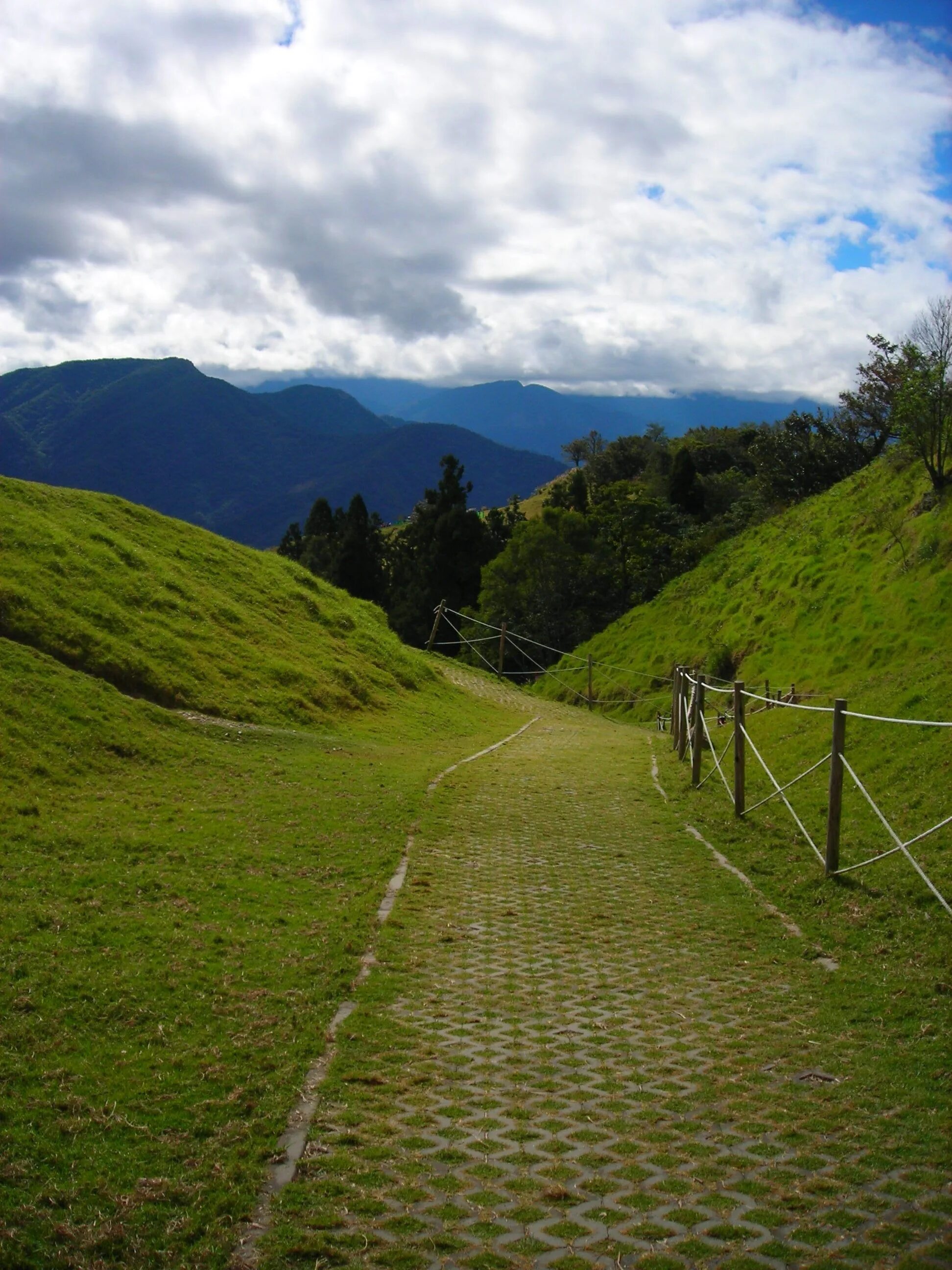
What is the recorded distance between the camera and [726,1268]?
398 cm

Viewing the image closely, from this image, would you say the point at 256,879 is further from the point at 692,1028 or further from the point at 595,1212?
the point at 595,1212

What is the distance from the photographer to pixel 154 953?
7582 millimetres

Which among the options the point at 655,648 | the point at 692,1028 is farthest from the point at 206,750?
the point at 655,648

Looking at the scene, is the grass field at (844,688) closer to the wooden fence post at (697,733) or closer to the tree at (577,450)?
the wooden fence post at (697,733)

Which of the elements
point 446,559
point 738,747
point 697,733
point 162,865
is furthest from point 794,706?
point 446,559

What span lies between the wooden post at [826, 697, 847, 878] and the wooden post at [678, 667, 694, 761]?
9.57 m

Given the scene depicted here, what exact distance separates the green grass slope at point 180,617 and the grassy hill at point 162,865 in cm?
7

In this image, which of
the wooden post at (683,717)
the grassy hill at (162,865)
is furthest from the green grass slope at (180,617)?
the wooden post at (683,717)

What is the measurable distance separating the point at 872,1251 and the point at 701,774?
1370cm

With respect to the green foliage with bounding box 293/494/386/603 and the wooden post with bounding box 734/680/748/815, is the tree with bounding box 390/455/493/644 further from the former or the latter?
the wooden post with bounding box 734/680/748/815

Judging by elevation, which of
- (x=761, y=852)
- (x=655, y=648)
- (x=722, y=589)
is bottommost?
(x=761, y=852)

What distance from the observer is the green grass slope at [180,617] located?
17.6 m

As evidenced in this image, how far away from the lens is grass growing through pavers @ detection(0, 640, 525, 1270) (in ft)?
14.7

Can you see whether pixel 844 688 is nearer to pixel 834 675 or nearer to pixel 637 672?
pixel 834 675
